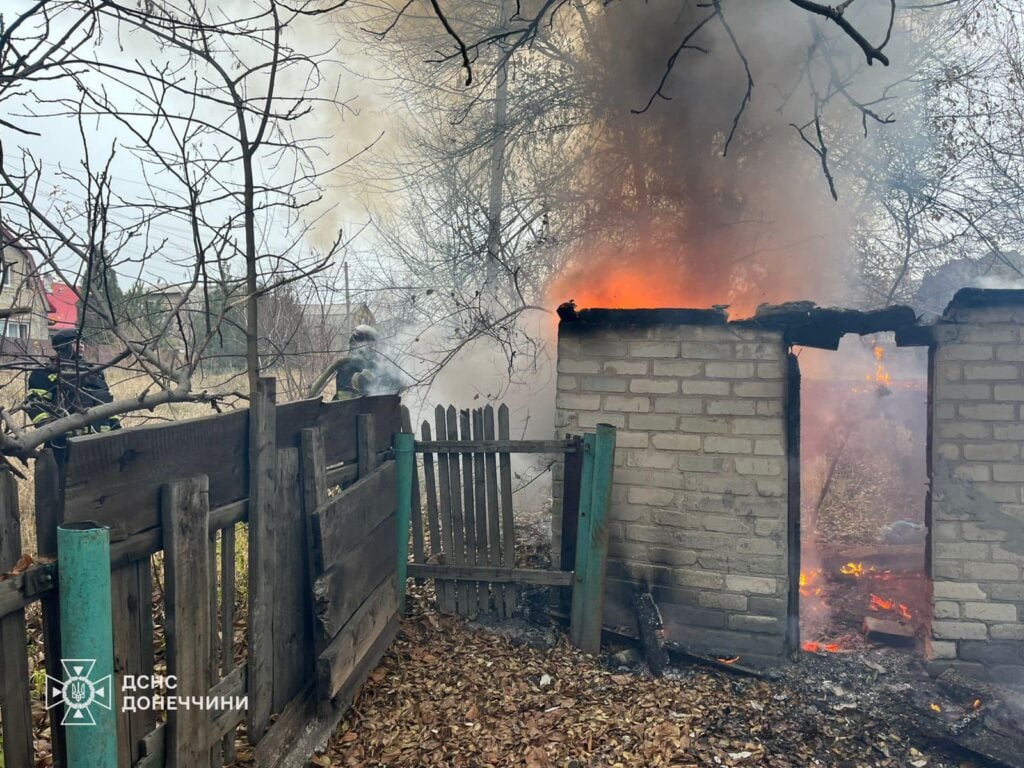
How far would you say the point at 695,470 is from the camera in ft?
17.2

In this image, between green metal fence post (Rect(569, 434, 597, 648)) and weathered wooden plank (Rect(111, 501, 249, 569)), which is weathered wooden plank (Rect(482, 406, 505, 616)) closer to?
green metal fence post (Rect(569, 434, 597, 648))

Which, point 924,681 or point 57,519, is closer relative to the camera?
point 57,519

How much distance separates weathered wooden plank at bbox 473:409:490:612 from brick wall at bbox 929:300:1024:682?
365cm

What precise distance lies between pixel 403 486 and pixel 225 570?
2338 mm

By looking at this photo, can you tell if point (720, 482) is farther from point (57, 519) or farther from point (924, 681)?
point (57, 519)

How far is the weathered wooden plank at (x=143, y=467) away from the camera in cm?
207

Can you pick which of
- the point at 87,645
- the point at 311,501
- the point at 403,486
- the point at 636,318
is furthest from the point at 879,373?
the point at 87,645

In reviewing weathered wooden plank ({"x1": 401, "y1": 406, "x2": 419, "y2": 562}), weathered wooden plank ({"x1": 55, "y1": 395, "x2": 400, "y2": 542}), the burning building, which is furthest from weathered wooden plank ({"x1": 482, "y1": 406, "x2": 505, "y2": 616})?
weathered wooden plank ({"x1": 55, "y1": 395, "x2": 400, "y2": 542})

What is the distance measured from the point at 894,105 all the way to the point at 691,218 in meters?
4.11

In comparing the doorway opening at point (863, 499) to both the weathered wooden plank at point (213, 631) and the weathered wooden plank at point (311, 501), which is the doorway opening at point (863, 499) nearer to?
the weathered wooden plank at point (311, 501)

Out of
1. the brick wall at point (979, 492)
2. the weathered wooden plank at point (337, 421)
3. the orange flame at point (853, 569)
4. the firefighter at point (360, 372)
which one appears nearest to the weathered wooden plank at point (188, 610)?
the weathered wooden plank at point (337, 421)

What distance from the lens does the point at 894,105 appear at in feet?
33.9

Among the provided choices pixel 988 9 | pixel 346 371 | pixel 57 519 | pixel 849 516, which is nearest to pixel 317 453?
pixel 57 519

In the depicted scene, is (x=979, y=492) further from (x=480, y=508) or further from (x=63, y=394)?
(x=63, y=394)
